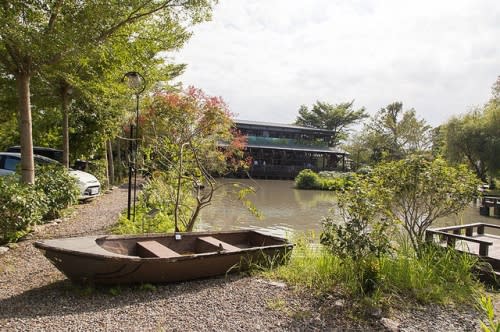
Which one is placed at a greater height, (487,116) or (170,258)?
(487,116)

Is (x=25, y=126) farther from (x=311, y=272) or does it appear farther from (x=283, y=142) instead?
(x=283, y=142)

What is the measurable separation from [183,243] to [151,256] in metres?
0.95

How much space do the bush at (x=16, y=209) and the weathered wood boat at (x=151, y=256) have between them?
6.83 ft

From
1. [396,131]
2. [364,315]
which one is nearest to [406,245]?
[364,315]

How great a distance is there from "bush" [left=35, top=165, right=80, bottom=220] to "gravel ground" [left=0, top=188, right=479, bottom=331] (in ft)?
11.0

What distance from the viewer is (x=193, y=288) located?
4.46 metres

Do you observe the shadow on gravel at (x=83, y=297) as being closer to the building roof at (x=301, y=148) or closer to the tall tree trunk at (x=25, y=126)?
the tall tree trunk at (x=25, y=126)

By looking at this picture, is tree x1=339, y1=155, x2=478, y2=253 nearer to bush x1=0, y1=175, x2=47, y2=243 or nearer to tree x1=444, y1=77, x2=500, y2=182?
bush x1=0, y1=175, x2=47, y2=243

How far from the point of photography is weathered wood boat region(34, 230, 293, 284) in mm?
4000

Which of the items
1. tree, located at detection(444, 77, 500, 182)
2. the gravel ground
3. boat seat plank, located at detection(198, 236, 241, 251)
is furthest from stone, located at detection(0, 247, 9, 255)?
tree, located at detection(444, 77, 500, 182)

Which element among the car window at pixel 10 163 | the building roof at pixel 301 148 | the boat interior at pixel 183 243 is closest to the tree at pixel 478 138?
the building roof at pixel 301 148

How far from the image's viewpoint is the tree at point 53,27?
18.1 feet

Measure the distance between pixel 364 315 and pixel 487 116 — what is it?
2768 cm

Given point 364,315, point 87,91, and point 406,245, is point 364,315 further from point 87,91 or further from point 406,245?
point 87,91
